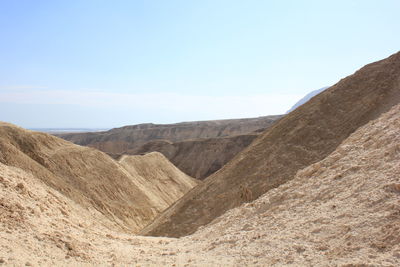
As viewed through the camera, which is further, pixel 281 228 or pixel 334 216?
pixel 281 228

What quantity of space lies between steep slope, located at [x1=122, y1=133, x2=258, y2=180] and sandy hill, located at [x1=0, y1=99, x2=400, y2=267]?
41.7m

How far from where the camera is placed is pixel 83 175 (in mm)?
24641

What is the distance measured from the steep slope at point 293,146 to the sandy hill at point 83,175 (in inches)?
264

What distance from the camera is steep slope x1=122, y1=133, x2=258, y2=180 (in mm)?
54844

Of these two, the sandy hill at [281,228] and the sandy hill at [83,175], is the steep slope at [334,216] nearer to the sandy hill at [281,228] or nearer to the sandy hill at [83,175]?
the sandy hill at [281,228]

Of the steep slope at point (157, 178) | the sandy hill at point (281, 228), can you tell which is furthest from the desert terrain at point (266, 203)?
the steep slope at point (157, 178)

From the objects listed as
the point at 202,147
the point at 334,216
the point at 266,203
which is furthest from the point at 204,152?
the point at 334,216

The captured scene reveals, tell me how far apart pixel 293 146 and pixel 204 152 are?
40.9m

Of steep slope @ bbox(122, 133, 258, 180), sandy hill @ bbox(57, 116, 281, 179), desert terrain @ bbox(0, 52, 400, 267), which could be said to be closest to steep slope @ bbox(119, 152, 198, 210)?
sandy hill @ bbox(57, 116, 281, 179)

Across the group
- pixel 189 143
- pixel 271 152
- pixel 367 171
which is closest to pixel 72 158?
pixel 271 152

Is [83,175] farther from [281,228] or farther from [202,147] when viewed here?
[202,147]

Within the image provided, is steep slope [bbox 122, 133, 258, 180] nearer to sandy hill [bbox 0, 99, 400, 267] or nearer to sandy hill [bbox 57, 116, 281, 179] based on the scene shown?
sandy hill [bbox 57, 116, 281, 179]

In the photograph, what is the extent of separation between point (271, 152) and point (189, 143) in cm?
4420

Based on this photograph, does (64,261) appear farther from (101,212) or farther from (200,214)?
(101,212)
